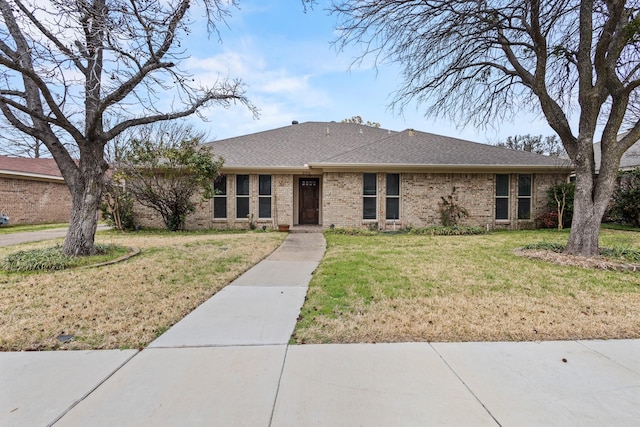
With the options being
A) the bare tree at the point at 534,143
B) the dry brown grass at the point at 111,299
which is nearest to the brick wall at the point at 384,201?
the dry brown grass at the point at 111,299

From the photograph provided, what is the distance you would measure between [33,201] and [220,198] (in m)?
11.7

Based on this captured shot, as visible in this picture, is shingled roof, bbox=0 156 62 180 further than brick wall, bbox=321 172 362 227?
Yes

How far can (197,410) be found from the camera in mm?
2139

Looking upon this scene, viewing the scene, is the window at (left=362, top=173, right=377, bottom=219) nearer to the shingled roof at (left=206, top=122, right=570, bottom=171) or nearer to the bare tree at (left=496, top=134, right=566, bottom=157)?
the shingled roof at (left=206, top=122, right=570, bottom=171)

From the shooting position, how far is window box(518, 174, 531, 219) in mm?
13523

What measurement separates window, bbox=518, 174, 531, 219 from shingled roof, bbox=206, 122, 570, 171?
1.91 feet

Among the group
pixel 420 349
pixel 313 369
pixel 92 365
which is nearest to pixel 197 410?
pixel 313 369

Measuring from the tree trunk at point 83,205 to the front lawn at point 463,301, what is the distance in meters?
5.39

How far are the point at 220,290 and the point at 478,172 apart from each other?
1192 cm

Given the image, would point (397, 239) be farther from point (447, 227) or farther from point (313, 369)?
point (313, 369)

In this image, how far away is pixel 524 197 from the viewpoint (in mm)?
13555

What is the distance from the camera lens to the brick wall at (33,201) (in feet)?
52.1

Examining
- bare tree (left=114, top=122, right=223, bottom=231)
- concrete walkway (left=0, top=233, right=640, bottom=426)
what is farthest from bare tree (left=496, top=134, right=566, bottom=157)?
concrete walkway (left=0, top=233, right=640, bottom=426)

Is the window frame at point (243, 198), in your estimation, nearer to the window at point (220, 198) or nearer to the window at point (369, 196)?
the window at point (220, 198)
